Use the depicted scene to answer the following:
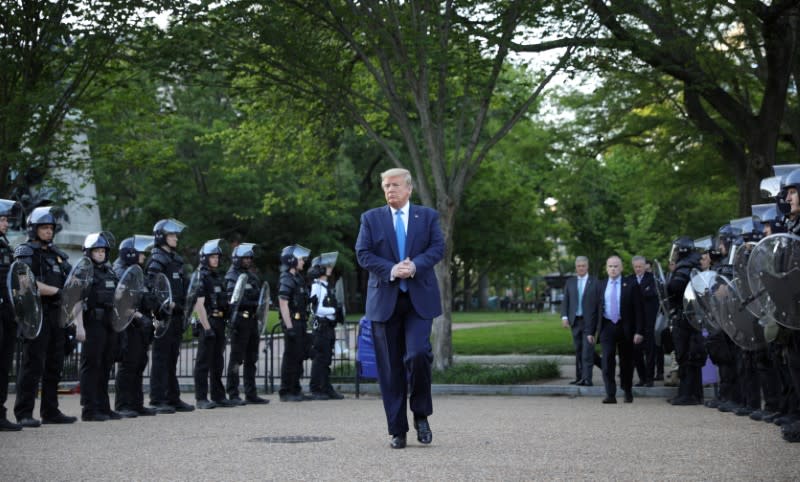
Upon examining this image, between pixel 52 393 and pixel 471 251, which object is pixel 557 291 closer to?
pixel 471 251

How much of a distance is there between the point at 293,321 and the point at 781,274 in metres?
8.07

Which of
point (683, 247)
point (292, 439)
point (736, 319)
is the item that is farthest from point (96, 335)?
point (683, 247)

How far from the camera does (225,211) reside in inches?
1976

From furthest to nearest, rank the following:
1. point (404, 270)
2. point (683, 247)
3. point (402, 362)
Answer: point (683, 247), point (402, 362), point (404, 270)

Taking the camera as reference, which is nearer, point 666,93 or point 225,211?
point 666,93

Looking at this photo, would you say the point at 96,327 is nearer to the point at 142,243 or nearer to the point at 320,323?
the point at 142,243

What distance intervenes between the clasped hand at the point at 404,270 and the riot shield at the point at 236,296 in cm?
641

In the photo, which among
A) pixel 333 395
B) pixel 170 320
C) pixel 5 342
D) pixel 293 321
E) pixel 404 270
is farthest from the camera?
pixel 333 395

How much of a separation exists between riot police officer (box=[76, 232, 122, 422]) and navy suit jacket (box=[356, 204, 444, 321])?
4.29 meters

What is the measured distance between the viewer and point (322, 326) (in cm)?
1627

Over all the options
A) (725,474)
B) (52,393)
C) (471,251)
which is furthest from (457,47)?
(471,251)

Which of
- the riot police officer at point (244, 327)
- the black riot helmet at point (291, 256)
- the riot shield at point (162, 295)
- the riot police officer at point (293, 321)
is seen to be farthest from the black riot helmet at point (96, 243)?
the black riot helmet at point (291, 256)

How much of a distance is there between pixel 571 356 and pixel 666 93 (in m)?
5.88

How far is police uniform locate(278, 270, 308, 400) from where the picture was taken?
15.6 metres
